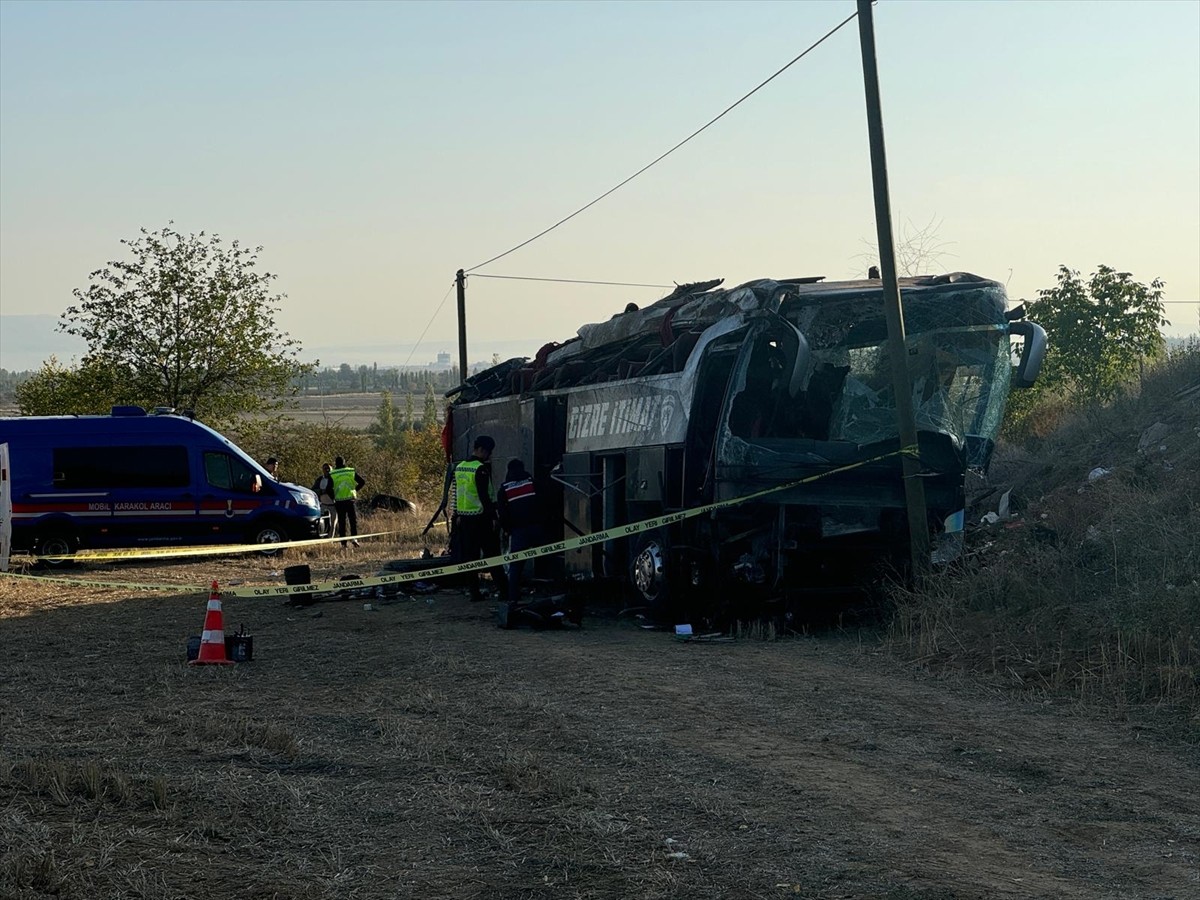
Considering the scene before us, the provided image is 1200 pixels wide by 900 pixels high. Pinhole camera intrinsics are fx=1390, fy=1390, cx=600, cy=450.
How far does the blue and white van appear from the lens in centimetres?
2320

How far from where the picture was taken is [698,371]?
12969 millimetres

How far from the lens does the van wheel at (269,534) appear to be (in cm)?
2484

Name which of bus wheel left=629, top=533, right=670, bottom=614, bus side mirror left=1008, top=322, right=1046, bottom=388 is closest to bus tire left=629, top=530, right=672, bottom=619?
bus wheel left=629, top=533, right=670, bottom=614

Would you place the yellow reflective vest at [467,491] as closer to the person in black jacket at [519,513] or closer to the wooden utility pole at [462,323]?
the person in black jacket at [519,513]

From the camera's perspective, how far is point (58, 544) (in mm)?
23312

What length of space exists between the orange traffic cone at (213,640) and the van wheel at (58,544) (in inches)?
507

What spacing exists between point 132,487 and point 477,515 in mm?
9744

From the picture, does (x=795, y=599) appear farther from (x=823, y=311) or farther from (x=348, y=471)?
(x=348, y=471)

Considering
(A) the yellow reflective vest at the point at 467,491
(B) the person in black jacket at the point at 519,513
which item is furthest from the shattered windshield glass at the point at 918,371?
(A) the yellow reflective vest at the point at 467,491

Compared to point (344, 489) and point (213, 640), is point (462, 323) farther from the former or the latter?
point (213, 640)

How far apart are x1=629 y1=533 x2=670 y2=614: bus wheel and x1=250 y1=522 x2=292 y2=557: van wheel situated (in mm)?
12469

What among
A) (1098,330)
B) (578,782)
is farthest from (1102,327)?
(578,782)

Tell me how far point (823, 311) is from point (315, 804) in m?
7.80

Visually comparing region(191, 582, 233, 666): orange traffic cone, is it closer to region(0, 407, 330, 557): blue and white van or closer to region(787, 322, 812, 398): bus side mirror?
region(787, 322, 812, 398): bus side mirror
